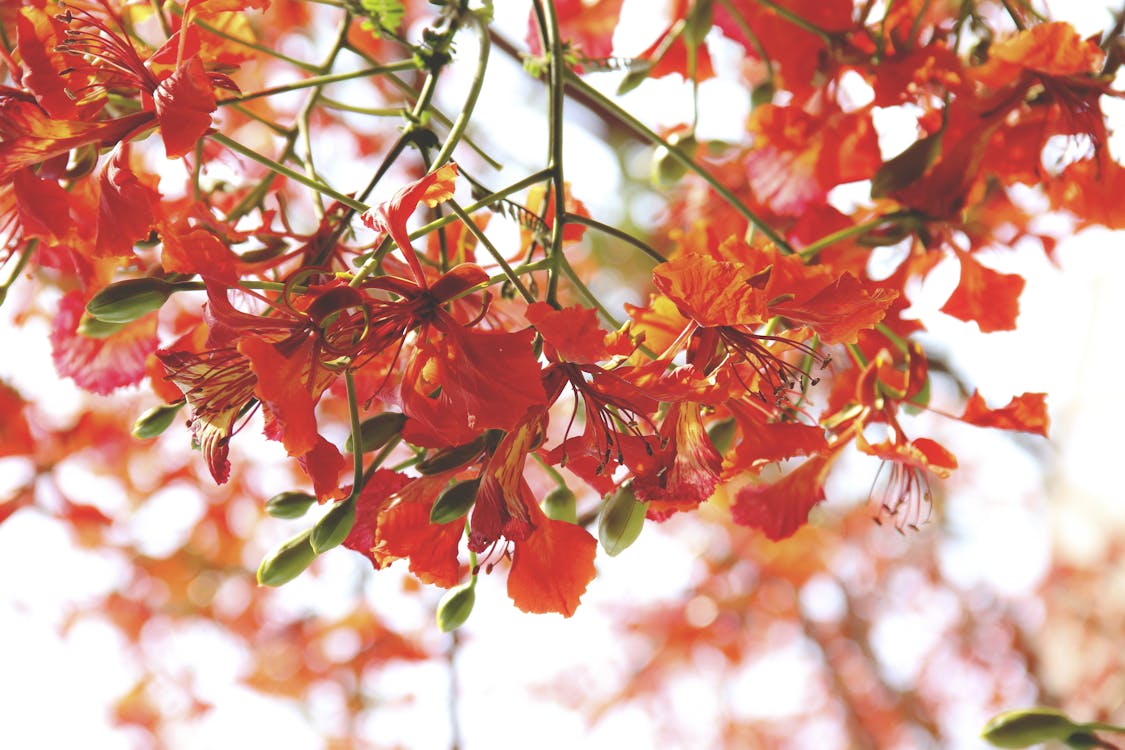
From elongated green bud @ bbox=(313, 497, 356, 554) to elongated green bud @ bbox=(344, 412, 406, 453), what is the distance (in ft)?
0.20

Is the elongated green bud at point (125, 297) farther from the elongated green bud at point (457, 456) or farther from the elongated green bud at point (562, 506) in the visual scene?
the elongated green bud at point (562, 506)

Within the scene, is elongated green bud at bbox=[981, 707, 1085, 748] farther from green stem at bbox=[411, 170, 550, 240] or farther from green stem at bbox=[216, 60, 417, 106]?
green stem at bbox=[216, 60, 417, 106]

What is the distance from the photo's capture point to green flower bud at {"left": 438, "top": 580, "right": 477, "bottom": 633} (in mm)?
875

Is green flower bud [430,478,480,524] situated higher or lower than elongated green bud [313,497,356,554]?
higher

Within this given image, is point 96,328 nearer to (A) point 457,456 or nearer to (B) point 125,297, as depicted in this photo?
(B) point 125,297

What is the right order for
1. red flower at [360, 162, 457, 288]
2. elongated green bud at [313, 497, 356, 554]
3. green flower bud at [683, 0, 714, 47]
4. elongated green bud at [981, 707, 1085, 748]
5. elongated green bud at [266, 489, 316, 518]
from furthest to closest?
green flower bud at [683, 0, 714, 47], elongated green bud at [981, 707, 1085, 748], elongated green bud at [266, 489, 316, 518], elongated green bud at [313, 497, 356, 554], red flower at [360, 162, 457, 288]

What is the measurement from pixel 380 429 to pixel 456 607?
19cm

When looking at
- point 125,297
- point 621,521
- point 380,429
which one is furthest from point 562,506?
point 125,297

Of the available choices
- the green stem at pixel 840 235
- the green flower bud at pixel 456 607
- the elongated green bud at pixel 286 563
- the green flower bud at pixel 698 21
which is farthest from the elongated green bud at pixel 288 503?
the green flower bud at pixel 698 21

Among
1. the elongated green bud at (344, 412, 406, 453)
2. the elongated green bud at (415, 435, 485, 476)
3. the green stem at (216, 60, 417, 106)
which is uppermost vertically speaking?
the green stem at (216, 60, 417, 106)

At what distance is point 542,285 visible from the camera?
41.8 inches

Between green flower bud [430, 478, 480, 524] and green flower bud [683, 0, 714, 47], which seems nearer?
green flower bud [430, 478, 480, 524]

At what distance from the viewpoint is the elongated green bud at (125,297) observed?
0.73 metres

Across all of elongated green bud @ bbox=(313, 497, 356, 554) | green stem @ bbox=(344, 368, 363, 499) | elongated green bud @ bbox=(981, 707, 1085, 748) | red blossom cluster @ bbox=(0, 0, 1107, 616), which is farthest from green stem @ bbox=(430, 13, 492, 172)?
elongated green bud @ bbox=(981, 707, 1085, 748)
